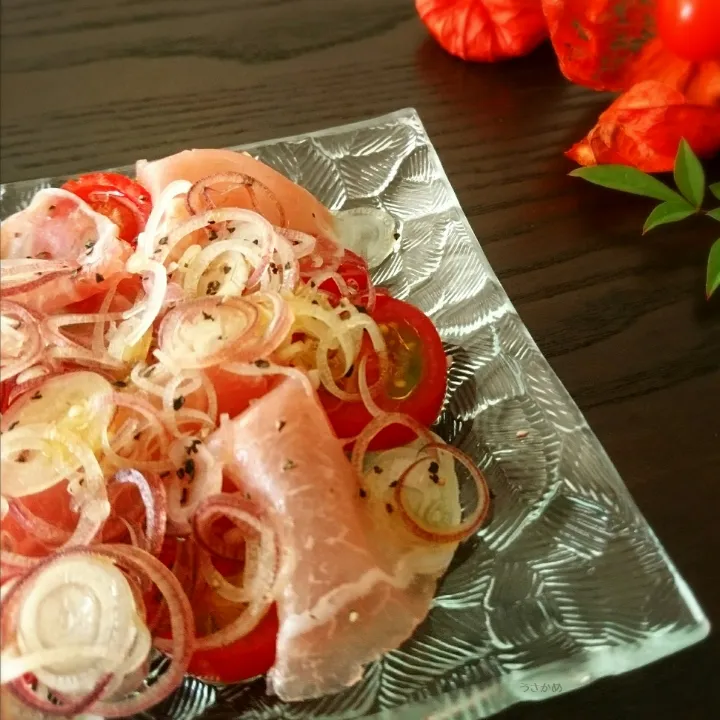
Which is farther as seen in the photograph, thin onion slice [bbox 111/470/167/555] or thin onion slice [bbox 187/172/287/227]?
thin onion slice [bbox 187/172/287/227]

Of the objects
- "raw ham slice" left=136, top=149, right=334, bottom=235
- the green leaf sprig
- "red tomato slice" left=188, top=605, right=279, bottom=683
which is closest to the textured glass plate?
"red tomato slice" left=188, top=605, right=279, bottom=683

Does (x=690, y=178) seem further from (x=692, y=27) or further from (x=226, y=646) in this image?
(x=226, y=646)

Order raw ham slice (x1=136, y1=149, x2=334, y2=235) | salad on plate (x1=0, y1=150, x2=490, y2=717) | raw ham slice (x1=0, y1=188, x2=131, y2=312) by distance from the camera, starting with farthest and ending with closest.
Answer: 1. raw ham slice (x1=136, y1=149, x2=334, y2=235)
2. raw ham slice (x1=0, y1=188, x2=131, y2=312)
3. salad on plate (x1=0, y1=150, x2=490, y2=717)

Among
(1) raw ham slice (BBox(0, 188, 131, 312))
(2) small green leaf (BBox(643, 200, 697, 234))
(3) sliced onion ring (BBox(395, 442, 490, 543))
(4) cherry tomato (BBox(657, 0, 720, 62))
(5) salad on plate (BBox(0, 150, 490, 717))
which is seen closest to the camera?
(5) salad on plate (BBox(0, 150, 490, 717))

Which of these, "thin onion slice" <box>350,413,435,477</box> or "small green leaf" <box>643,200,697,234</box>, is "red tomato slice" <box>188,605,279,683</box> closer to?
"thin onion slice" <box>350,413,435,477</box>

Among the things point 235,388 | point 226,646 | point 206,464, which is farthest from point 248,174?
point 226,646

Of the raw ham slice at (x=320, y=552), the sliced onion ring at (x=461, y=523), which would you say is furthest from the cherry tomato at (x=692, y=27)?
the raw ham slice at (x=320, y=552)
